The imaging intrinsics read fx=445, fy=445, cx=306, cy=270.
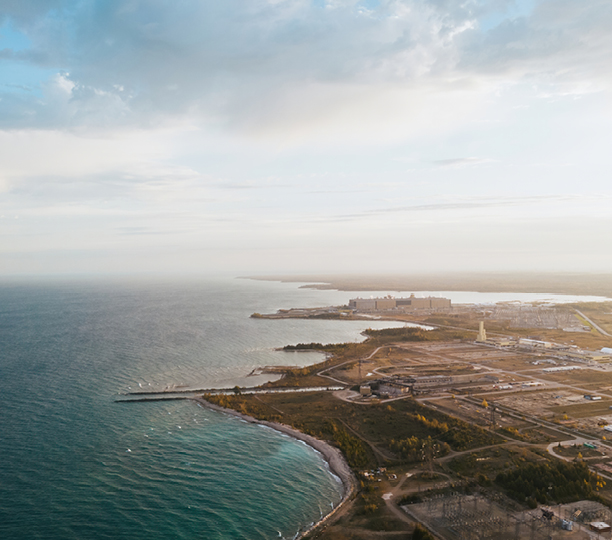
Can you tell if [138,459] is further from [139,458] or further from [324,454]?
[324,454]

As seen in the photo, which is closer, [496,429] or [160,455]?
[160,455]

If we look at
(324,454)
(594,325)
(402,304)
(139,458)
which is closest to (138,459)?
(139,458)

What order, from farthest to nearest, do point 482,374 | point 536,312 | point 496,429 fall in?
1. point 536,312
2. point 482,374
3. point 496,429

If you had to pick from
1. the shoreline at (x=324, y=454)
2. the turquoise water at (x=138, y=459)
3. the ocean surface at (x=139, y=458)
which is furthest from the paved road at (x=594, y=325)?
the shoreline at (x=324, y=454)

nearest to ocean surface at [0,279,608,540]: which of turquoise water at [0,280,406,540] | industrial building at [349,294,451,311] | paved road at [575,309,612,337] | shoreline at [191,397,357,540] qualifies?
turquoise water at [0,280,406,540]

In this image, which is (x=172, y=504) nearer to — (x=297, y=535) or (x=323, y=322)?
(x=297, y=535)

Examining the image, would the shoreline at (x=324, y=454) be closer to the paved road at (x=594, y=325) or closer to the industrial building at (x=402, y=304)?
the paved road at (x=594, y=325)

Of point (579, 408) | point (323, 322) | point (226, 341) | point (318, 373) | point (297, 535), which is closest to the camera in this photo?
point (297, 535)

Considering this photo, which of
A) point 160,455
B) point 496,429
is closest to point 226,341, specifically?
point 160,455
